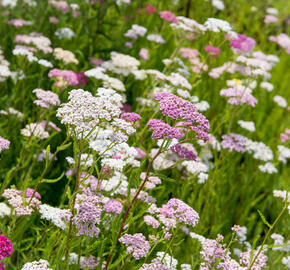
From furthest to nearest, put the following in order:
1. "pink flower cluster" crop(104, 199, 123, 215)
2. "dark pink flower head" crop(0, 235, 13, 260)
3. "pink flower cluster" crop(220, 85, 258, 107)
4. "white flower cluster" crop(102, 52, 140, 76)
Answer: "white flower cluster" crop(102, 52, 140, 76) < "pink flower cluster" crop(220, 85, 258, 107) < "pink flower cluster" crop(104, 199, 123, 215) < "dark pink flower head" crop(0, 235, 13, 260)

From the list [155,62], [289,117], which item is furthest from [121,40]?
[289,117]

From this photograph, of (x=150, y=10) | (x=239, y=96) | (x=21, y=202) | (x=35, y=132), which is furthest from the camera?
(x=150, y=10)

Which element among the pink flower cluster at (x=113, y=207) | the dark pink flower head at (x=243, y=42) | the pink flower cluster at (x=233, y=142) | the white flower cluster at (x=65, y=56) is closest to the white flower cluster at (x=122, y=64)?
the white flower cluster at (x=65, y=56)

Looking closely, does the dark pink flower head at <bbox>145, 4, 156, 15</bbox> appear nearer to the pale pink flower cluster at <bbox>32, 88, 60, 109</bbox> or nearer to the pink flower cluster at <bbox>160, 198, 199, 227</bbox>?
the pale pink flower cluster at <bbox>32, 88, 60, 109</bbox>

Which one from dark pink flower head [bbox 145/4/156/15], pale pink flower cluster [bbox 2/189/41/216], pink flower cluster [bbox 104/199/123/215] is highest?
dark pink flower head [bbox 145/4/156/15]

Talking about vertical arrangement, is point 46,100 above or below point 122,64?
below

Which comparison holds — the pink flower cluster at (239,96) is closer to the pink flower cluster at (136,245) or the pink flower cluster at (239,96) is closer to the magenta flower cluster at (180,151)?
the magenta flower cluster at (180,151)

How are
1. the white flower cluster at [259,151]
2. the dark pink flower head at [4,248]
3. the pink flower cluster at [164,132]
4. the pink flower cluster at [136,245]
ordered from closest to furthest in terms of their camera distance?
the dark pink flower head at [4,248]
the pink flower cluster at [164,132]
the pink flower cluster at [136,245]
the white flower cluster at [259,151]

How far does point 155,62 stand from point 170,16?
26.7 inches

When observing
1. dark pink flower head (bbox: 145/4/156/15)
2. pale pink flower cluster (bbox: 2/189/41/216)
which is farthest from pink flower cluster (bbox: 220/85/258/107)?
dark pink flower head (bbox: 145/4/156/15)

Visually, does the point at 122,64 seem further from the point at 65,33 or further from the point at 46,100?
the point at 46,100

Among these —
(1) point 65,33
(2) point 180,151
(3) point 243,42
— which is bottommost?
(2) point 180,151

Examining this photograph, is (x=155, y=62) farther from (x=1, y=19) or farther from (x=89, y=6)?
(x=1, y=19)

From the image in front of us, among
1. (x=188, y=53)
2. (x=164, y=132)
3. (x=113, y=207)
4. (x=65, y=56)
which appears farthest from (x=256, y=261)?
(x=188, y=53)
